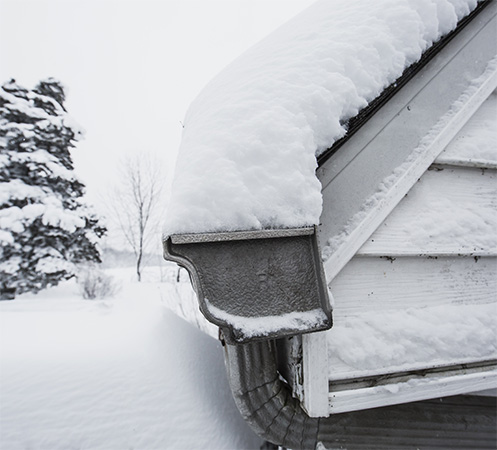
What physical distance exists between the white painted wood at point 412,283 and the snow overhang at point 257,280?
12.4 inches

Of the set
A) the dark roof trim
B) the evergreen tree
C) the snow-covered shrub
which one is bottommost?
the snow-covered shrub

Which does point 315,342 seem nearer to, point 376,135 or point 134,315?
point 376,135

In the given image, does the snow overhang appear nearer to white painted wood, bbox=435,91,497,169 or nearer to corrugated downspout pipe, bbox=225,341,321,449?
corrugated downspout pipe, bbox=225,341,321,449

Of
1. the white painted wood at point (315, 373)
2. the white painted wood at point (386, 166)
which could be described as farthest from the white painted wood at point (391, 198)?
the white painted wood at point (315, 373)

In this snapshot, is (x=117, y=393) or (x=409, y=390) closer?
(x=409, y=390)

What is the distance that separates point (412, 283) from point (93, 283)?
9911 mm

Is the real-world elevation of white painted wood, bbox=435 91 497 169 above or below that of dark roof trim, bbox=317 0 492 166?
below

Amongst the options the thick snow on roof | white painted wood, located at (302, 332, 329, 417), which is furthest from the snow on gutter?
white painted wood, located at (302, 332, 329, 417)

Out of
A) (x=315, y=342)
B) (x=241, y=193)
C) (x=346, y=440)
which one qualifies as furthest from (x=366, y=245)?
(x=346, y=440)

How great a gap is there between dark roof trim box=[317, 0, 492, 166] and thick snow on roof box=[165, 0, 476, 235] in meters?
0.03

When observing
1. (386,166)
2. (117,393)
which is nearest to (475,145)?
(386,166)

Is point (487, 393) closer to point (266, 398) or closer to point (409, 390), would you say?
point (409, 390)

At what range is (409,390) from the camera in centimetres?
107

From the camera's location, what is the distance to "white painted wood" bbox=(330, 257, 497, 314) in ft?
3.58
